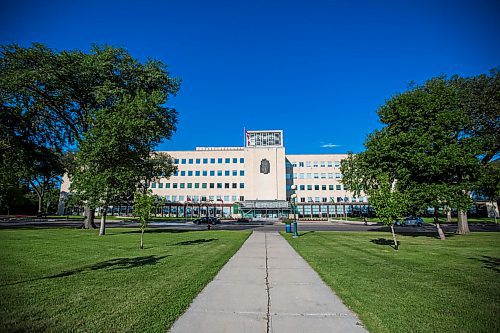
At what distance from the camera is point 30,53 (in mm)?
24922

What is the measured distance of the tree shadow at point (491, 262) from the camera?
31.7 ft

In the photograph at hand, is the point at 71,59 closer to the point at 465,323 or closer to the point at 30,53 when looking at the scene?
the point at 30,53

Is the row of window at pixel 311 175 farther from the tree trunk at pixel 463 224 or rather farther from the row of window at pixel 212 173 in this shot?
the tree trunk at pixel 463 224

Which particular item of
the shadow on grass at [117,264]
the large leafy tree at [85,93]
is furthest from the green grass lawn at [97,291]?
the large leafy tree at [85,93]

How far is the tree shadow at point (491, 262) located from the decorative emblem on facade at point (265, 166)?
6572 centimetres

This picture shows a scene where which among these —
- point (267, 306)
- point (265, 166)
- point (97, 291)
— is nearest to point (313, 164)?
point (265, 166)

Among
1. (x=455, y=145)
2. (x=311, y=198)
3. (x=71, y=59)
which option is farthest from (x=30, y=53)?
(x=311, y=198)

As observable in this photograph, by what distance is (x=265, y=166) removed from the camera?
77.8m

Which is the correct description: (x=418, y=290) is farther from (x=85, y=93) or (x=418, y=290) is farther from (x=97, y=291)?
(x=85, y=93)

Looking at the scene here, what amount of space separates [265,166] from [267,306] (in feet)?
237

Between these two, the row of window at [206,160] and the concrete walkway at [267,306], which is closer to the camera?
the concrete walkway at [267,306]

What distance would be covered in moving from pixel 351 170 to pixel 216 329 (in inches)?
1218

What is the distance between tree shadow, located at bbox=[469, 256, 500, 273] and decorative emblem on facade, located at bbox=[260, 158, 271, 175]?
65718 millimetres

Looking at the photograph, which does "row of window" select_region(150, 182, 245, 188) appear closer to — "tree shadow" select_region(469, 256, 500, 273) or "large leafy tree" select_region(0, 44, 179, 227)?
"large leafy tree" select_region(0, 44, 179, 227)
